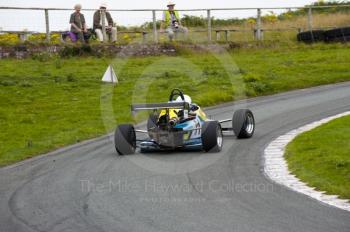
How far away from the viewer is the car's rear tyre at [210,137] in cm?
1409

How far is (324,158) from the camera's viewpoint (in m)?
12.7

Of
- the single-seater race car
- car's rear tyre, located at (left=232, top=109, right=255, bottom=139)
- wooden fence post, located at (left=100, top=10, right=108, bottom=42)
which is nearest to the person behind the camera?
the single-seater race car

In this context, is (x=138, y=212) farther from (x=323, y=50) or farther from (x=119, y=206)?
(x=323, y=50)

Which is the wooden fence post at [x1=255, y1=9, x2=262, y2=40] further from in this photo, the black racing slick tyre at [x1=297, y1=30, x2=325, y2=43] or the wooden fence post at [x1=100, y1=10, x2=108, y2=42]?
the wooden fence post at [x1=100, y1=10, x2=108, y2=42]

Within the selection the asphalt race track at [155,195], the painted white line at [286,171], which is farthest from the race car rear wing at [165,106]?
the painted white line at [286,171]

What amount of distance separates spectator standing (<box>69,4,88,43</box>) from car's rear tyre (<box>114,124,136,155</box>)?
14.4 m

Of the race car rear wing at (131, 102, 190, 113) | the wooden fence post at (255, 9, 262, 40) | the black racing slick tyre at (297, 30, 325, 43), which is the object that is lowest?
the race car rear wing at (131, 102, 190, 113)

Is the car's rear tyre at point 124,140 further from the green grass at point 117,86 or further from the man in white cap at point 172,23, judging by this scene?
the man in white cap at point 172,23

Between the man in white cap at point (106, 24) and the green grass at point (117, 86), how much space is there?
1290 millimetres

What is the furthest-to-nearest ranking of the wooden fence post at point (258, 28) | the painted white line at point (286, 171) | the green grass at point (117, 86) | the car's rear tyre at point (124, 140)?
the wooden fence post at point (258, 28) → the green grass at point (117, 86) → the car's rear tyre at point (124, 140) → the painted white line at point (286, 171)

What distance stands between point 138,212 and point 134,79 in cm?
1702

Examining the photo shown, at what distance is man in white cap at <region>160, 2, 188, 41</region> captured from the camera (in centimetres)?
3065

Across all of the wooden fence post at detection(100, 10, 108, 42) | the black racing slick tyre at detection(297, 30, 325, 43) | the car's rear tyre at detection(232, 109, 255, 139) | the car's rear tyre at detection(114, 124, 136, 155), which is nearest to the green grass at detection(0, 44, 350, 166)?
the black racing slick tyre at detection(297, 30, 325, 43)

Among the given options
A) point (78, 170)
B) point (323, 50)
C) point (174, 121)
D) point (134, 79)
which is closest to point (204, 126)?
point (174, 121)
